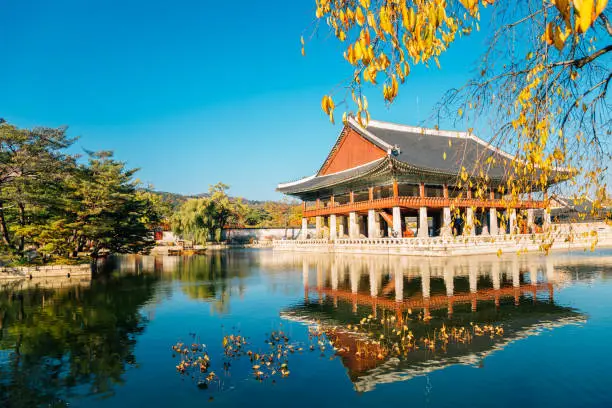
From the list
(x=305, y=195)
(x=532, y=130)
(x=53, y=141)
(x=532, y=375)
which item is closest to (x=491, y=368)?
(x=532, y=375)

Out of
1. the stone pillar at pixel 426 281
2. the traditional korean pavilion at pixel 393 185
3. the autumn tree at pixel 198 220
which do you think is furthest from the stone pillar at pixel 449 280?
the autumn tree at pixel 198 220

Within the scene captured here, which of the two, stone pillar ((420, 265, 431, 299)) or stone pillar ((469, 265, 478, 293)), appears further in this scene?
stone pillar ((469, 265, 478, 293))

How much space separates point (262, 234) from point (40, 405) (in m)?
69.1

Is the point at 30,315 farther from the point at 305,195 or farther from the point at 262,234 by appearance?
the point at 262,234

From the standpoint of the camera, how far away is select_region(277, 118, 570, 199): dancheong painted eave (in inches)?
1320

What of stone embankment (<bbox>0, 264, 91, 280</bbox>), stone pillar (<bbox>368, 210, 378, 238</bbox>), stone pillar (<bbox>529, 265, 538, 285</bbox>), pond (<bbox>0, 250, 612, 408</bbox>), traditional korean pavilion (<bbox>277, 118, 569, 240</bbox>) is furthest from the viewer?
stone pillar (<bbox>368, 210, 378, 238</bbox>)

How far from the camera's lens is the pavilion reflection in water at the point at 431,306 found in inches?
295

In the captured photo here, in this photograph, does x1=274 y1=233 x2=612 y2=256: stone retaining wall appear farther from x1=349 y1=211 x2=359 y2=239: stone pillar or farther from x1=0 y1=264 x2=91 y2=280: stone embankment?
x1=0 y1=264 x2=91 y2=280: stone embankment

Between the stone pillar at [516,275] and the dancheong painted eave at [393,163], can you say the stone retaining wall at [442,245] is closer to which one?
the stone pillar at [516,275]

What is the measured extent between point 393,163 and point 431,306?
21289 millimetres

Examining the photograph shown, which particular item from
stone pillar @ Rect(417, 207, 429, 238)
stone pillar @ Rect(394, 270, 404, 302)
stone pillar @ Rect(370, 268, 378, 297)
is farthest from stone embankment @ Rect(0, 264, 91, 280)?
stone pillar @ Rect(417, 207, 429, 238)

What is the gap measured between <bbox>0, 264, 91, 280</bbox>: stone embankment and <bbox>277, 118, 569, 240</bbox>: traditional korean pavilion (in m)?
22.0

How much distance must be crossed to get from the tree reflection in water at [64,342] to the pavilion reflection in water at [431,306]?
4.43 m

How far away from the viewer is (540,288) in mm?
14523
